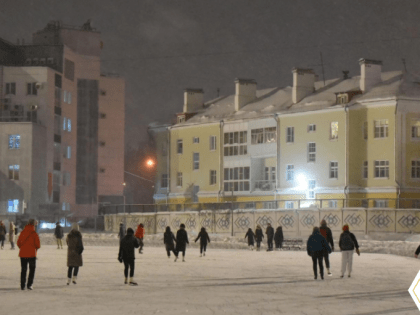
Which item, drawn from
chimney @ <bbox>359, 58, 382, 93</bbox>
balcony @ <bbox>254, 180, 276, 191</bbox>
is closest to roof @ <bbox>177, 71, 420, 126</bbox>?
chimney @ <bbox>359, 58, 382, 93</bbox>

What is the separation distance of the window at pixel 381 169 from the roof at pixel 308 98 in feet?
17.1

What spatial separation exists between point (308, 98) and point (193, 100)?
1668 centimetres

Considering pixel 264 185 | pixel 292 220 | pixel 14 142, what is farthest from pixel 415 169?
pixel 14 142

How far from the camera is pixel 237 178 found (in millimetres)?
79250

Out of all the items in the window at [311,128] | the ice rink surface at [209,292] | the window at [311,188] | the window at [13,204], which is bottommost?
the ice rink surface at [209,292]

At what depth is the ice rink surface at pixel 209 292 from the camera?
16203mm

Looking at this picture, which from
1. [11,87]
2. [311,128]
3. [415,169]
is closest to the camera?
[415,169]

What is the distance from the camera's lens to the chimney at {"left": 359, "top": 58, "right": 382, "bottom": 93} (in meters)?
72.4

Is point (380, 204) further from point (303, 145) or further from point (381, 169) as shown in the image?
point (303, 145)

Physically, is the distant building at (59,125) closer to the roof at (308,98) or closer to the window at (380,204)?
the roof at (308,98)

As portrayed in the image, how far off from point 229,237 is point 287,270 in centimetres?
2902

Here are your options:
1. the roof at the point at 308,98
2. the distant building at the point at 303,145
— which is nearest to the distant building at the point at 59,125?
the distant building at the point at 303,145

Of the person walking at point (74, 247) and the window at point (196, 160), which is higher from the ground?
the window at point (196, 160)

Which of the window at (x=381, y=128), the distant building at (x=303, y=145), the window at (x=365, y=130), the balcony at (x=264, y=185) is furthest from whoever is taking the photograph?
the balcony at (x=264, y=185)
